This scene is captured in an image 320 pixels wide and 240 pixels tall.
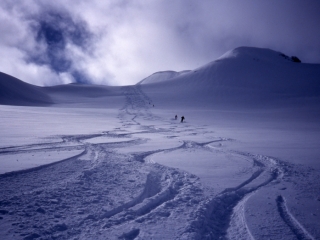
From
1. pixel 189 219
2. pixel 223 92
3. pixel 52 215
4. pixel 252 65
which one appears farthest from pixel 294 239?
pixel 252 65

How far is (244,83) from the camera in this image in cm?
6097

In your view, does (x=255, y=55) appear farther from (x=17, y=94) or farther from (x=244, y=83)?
(x=17, y=94)

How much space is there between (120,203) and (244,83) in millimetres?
63723

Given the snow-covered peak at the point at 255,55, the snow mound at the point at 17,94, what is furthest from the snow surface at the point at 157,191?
the snow-covered peak at the point at 255,55

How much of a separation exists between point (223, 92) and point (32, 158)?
52095mm

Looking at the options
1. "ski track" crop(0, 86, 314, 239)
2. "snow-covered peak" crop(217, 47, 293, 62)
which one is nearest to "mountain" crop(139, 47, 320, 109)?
"snow-covered peak" crop(217, 47, 293, 62)

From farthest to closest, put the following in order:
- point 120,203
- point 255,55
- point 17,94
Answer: point 255,55 → point 17,94 → point 120,203

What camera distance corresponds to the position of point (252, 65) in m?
76.7

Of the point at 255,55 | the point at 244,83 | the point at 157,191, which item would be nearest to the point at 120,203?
the point at 157,191

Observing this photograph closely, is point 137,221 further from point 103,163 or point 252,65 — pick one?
point 252,65

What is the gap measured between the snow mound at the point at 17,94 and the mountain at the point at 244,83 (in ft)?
95.5

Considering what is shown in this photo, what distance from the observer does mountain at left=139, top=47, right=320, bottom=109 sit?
47875 millimetres

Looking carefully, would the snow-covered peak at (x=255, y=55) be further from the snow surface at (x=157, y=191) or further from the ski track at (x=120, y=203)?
the ski track at (x=120, y=203)

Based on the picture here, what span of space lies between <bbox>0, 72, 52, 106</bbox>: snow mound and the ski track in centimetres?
5145
